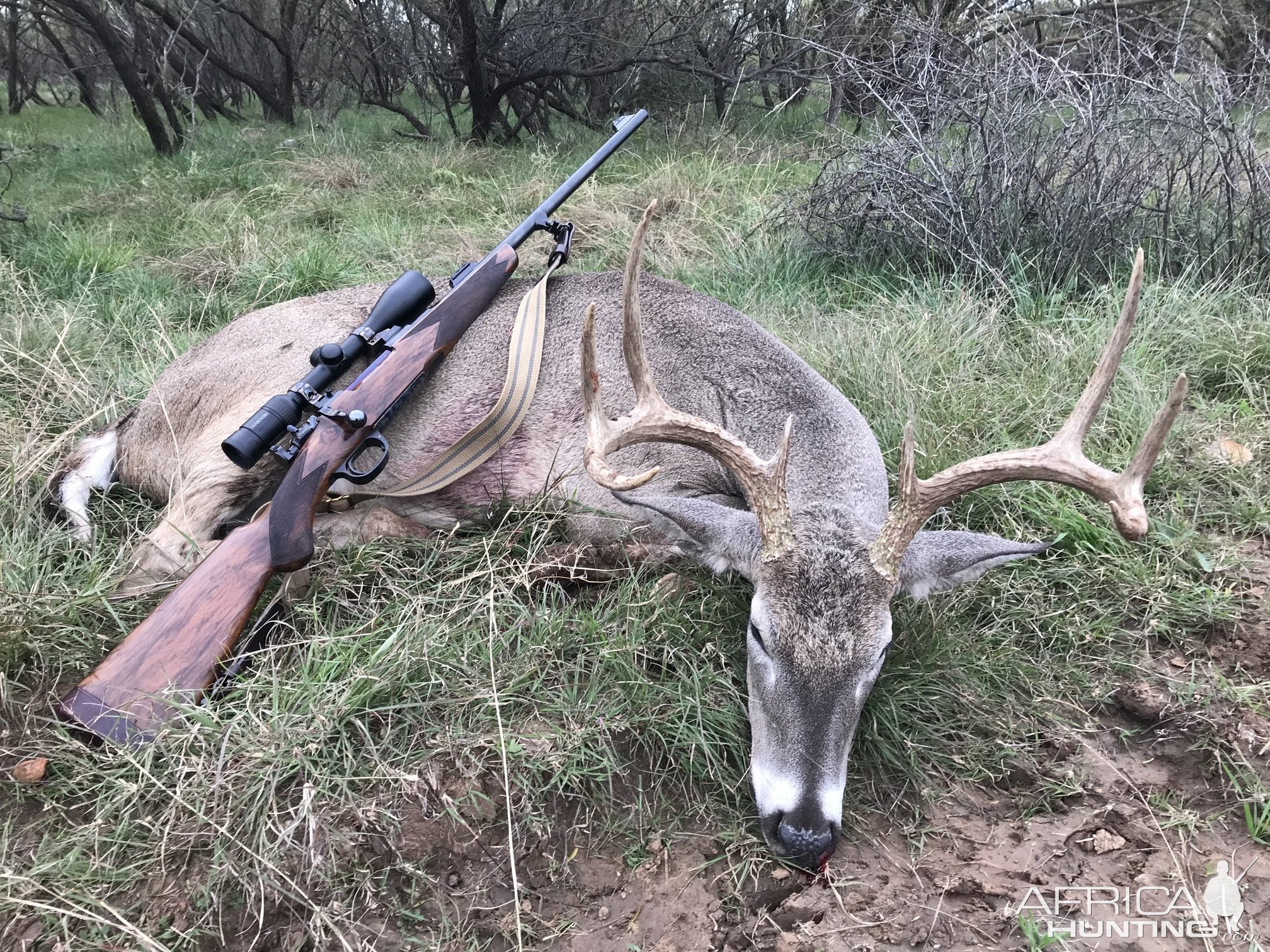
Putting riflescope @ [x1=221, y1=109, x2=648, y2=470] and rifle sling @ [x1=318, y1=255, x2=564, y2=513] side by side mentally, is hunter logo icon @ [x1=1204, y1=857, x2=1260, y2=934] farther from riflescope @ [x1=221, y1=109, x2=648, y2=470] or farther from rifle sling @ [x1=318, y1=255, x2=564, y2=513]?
riflescope @ [x1=221, y1=109, x2=648, y2=470]

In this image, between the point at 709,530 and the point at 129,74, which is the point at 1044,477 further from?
the point at 129,74

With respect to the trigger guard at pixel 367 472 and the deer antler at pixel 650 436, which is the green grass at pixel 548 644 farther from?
the deer antler at pixel 650 436

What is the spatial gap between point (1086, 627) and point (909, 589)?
856mm

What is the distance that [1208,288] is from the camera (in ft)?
15.6

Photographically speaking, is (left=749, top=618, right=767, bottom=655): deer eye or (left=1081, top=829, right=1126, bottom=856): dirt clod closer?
(left=1081, top=829, right=1126, bottom=856): dirt clod

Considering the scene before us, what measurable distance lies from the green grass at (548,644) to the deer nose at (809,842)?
0.16m

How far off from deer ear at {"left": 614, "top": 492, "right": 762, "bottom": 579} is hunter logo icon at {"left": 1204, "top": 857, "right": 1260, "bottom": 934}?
1.47 m

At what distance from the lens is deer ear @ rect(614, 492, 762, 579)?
2729 millimetres

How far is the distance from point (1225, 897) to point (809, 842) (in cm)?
110

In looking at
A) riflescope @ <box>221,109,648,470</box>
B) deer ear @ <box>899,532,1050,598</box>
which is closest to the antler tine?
deer ear @ <box>899,532,1050,598</box>

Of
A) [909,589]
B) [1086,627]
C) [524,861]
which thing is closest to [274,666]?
[524,861]

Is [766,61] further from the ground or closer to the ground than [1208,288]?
further from the ground

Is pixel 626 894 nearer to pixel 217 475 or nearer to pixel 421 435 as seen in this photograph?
pixel 421 435

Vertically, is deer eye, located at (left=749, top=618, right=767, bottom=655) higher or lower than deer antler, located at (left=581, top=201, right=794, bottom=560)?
lower
